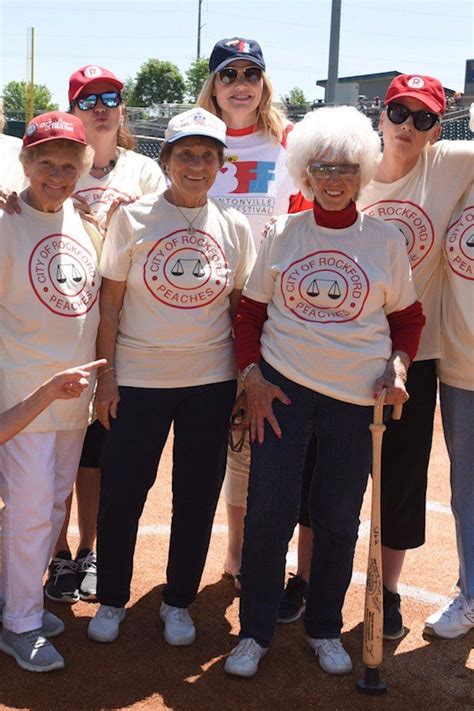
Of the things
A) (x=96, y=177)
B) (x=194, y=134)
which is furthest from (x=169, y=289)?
(x=96, y=177)

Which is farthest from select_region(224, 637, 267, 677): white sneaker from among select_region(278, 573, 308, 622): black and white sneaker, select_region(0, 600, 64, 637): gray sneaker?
select_region(0, 600, 64, 637): gray sneaker

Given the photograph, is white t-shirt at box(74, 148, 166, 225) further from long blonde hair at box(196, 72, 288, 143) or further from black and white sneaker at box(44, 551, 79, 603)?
black and white sneaker at box(44, 551, 79, 603)

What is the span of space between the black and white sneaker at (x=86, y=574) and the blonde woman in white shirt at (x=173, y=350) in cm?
41

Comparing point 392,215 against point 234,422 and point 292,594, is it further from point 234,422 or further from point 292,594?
point 292,594

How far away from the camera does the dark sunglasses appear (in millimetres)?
3875

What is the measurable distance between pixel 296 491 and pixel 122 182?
5.55 ft

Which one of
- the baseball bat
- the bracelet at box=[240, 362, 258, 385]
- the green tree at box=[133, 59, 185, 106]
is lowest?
the baseball bat

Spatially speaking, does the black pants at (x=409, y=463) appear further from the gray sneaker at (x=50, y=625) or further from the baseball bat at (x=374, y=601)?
the gray sneaker at (x=50, y=625)

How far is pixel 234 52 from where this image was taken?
4332 mm

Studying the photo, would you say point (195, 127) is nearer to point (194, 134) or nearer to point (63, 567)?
point (194, 134)

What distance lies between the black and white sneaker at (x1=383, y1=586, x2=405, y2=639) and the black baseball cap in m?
2.58

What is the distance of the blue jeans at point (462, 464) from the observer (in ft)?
13.4

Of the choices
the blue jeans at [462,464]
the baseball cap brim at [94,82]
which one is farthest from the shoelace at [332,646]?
the baseball cap brim at [94,82]

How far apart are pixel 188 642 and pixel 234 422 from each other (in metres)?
0.98
